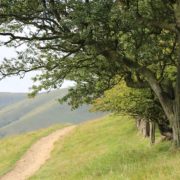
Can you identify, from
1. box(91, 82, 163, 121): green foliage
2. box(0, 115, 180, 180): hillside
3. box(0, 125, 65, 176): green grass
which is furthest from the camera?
box(0, 125, 65, 176): green grass

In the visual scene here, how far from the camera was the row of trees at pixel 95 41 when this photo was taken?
18047mm

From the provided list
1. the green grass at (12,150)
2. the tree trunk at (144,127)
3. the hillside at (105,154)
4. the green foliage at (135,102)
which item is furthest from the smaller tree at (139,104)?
the green grass at (12,150)

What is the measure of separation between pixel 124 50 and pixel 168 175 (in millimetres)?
8821

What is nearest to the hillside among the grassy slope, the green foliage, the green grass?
the grassy slope

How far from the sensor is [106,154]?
3328cm

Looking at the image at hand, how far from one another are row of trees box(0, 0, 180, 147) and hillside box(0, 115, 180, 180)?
3818 millimetres

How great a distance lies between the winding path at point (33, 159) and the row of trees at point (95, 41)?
13.9m

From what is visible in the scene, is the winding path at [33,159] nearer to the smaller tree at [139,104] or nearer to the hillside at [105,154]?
the hillside at [105,154]

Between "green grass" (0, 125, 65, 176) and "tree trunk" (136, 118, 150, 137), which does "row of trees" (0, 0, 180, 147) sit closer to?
"tree trunk" (136, 118, 150, 137)

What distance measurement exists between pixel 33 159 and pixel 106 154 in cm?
1353

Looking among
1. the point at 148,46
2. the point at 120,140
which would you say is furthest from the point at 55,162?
the point at 148,46

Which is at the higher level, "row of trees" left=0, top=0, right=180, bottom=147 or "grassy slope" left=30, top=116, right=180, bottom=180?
"row of trees" left=0, top=0, right=180, bottom=147

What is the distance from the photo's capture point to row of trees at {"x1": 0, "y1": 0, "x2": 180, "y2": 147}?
1805cm

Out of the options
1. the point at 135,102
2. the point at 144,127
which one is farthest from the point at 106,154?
the point at 144,127
